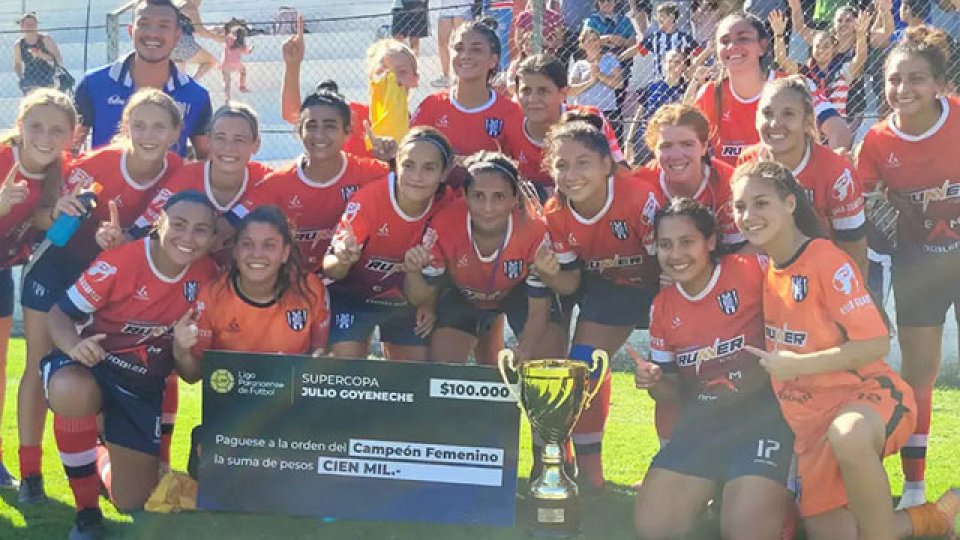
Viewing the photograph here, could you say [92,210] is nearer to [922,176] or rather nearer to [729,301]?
[729,301]

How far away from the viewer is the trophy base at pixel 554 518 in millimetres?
3824

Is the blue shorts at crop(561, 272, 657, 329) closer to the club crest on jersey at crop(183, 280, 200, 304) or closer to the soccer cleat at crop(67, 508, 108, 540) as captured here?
the club crest on jersey at crop(183, 280, 200, 304)

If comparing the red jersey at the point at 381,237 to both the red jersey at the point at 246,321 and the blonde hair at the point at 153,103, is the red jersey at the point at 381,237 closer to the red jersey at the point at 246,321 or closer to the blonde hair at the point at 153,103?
the red jersey at the point at 246,321

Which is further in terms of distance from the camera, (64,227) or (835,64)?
(835,64)

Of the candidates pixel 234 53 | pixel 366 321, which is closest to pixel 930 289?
pixel 366 321

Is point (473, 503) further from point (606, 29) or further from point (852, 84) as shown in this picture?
point (606, 29)

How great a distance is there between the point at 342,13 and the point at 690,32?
5264 mm

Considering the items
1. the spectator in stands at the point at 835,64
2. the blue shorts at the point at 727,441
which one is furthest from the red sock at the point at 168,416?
the spectator in stands at the point at 835,64

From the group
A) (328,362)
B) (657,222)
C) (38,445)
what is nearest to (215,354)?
(328,362)

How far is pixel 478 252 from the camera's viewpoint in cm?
458

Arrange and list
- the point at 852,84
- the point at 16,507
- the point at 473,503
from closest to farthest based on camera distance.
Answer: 1. the point at 473,503
2. the point at 16,507
3. the point at 852,84

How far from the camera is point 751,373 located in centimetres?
401

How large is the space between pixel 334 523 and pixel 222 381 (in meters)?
0.68

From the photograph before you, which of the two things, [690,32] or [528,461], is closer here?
[528,461]
